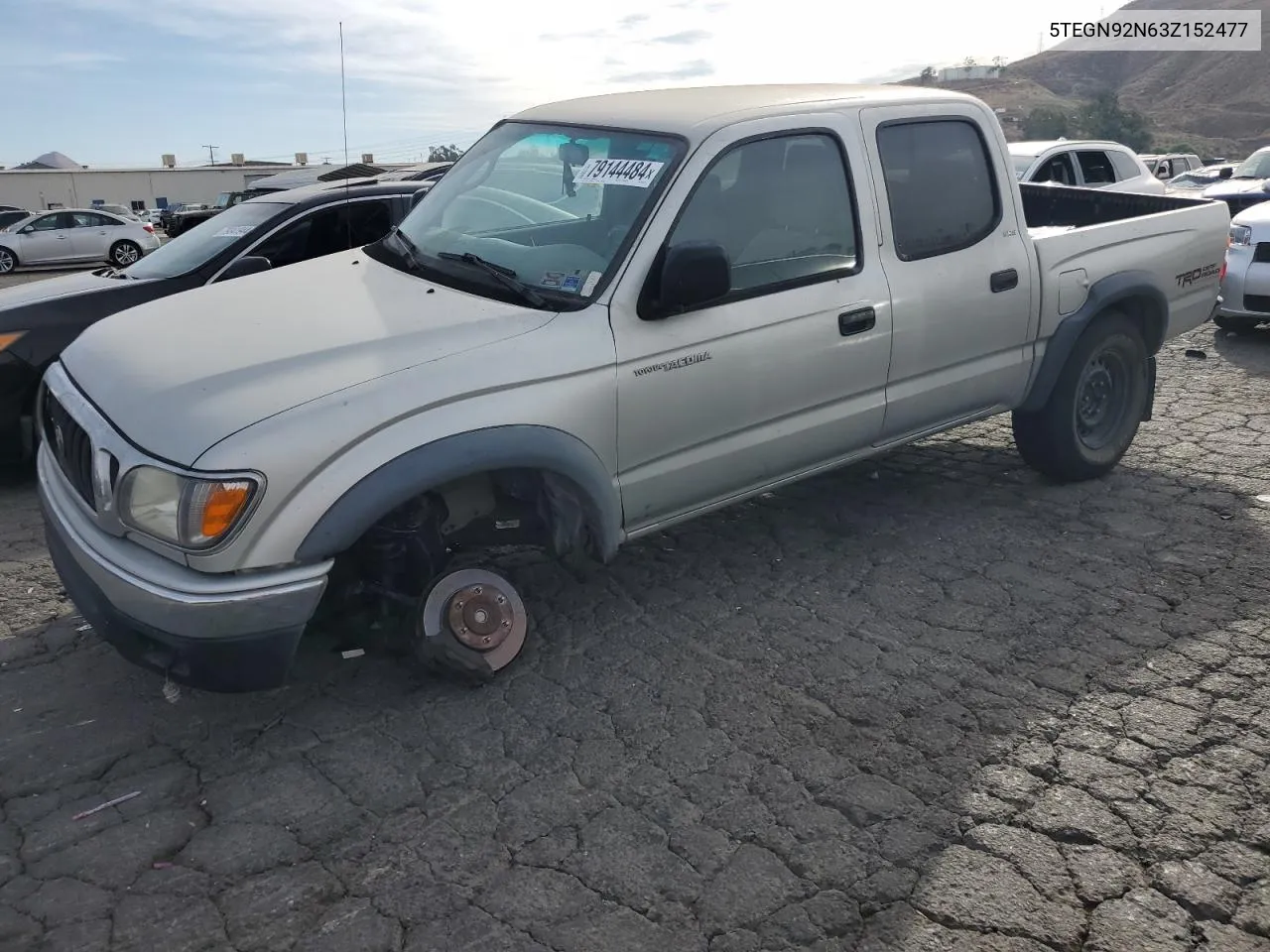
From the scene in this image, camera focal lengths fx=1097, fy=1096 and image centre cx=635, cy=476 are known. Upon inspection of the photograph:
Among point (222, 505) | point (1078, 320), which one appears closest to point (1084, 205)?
point (1078, 320)

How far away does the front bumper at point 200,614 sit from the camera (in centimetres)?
312

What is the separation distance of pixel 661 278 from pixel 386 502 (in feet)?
4.03

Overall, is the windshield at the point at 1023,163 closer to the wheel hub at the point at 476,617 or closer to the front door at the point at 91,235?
the wheel hub at the point at 476,617

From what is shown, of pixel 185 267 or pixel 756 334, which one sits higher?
pixel 185 267

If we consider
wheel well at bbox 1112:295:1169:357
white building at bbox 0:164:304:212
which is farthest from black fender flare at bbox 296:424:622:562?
white building at bbox 0:164:304:212

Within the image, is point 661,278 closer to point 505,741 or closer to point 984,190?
point 505,741

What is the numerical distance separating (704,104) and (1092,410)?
9.13 ft

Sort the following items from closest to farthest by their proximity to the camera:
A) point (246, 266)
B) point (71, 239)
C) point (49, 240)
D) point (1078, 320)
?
point (1078, 320)
point (246, 266)
point (49, 240)
point (71, 239)

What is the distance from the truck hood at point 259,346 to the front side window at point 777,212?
827 mm

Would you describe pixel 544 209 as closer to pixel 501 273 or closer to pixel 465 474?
pixel 501 273

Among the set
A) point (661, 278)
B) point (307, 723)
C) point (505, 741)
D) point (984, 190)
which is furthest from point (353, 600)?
point (984, 190)

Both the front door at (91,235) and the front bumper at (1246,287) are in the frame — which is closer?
the front bumper at (1246,287)

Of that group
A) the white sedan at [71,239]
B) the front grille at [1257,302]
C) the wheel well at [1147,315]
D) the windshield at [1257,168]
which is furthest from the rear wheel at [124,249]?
the wheel well at [1147,315]

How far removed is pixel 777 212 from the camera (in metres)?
4.29
